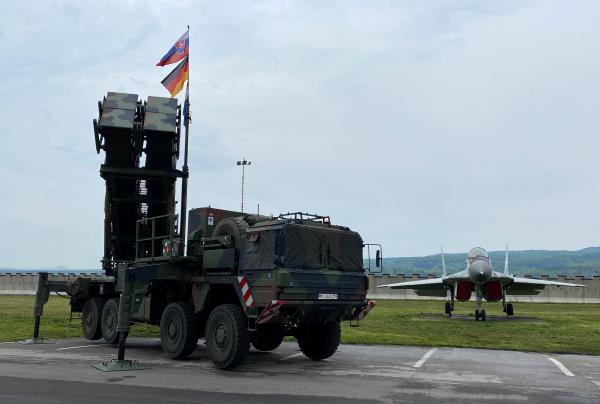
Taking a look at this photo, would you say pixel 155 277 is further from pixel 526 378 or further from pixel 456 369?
pixel 526 378

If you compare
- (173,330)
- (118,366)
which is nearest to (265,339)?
(173,330)

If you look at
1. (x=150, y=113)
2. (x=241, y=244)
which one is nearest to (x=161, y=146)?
(x=150, y=113)

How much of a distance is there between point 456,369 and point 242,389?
4056 mm

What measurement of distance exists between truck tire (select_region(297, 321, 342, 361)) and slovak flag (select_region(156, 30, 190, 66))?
862 cm

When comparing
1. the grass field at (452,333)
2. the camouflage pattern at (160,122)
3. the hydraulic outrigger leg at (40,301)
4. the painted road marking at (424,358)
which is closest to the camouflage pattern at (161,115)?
the camouflage pattern at (160,122)

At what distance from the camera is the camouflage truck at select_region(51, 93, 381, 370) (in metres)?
8.74

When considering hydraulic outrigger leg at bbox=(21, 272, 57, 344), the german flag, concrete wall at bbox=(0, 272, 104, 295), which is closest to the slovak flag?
the german flag

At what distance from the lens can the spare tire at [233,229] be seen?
938 cm

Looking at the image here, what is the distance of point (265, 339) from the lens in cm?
1145

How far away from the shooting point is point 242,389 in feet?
23.8

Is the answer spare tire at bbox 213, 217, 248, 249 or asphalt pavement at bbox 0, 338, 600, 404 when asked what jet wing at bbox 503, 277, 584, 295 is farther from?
spare tire at bbox 213, 217, 248, 249

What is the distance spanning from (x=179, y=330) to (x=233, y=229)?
221 cm

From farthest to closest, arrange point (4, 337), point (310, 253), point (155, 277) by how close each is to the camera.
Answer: point (4, 337) → point (155, 277) → point (310, 253)

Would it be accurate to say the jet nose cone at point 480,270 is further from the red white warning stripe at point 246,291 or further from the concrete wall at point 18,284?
the concrete wall at point 18,284
